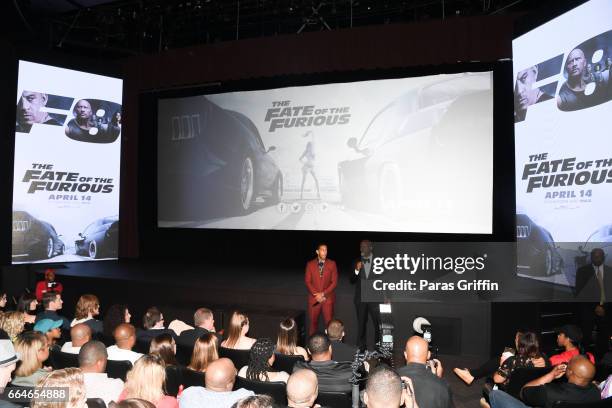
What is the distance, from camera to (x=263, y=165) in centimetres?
1024

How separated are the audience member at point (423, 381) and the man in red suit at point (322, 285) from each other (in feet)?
11.8

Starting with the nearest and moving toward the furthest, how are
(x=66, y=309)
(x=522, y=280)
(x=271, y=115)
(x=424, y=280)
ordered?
(x=424, y=280), (x=522, y=280), (x=66, y=309), (x=271, y=115)

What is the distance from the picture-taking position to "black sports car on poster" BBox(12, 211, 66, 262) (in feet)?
30.2

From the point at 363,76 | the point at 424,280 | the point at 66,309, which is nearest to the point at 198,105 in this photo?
the point at 363,76

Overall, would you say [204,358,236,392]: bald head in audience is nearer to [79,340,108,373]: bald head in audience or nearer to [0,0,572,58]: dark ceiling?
[79,340,108,373]: bald head in audience

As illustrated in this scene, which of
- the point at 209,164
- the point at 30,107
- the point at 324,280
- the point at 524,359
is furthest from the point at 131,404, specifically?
the point at 209,164

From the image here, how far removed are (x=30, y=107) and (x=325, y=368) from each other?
8.38m

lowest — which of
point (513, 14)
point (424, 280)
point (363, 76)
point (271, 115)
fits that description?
point (424, 280)

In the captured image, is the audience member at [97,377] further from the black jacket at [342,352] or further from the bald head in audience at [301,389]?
the black jacket at [342,352]

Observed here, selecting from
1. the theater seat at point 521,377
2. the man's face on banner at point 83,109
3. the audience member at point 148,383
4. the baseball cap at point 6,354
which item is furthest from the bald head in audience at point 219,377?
the man's face on banner at point 83,109

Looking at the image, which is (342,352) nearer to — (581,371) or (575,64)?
(581,371)

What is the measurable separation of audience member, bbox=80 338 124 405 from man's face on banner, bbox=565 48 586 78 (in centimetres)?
569

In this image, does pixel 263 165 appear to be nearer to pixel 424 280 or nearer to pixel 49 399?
pixel 424 280

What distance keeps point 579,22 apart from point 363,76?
4.37 metres
